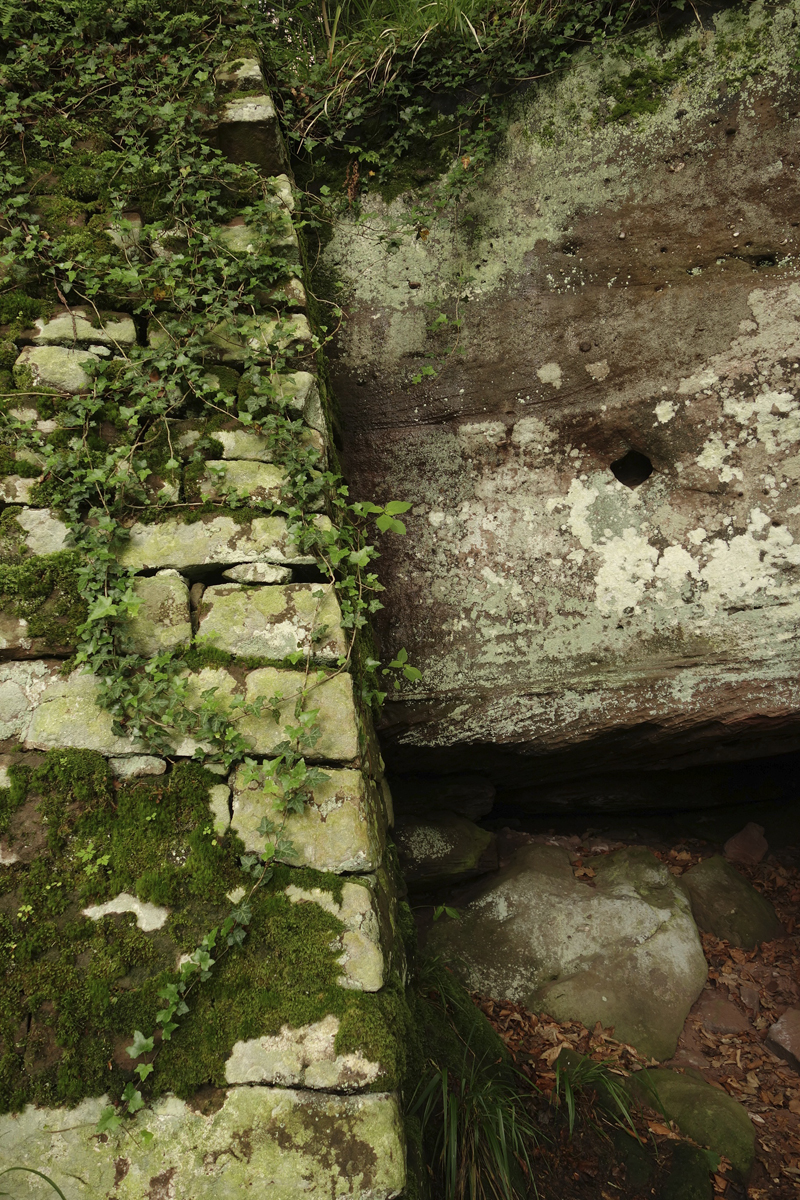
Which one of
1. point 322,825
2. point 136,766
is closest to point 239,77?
point 136,766

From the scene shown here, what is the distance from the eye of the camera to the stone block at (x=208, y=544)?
193 cm

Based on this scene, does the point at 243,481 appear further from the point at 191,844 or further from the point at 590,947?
the point at 590,947

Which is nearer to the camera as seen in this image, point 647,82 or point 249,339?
point 249,339

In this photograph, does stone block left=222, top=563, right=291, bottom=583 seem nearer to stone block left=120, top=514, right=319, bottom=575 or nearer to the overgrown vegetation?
stone block left=120, top=514, right=319, bottom=575

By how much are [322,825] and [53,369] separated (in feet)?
5.33

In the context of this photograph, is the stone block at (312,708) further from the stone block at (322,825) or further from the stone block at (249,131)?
the stone block at (249,131)

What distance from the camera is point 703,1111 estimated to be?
2.32m

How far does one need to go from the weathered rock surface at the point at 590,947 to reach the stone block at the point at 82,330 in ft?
8.88

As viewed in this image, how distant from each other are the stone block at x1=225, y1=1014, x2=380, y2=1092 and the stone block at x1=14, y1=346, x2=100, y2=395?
74.6 inches

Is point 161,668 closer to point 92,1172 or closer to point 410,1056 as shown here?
point 92,1172

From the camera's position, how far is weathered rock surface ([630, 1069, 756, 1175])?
225cm

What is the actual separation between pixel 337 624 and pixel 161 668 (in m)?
0.49

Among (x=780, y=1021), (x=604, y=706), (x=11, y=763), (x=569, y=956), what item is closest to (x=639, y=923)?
(x=569, y=956)

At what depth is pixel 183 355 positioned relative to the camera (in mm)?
2150
